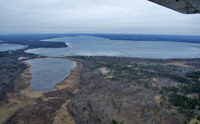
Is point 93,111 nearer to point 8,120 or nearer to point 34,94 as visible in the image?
point 8,120

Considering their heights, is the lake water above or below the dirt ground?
above

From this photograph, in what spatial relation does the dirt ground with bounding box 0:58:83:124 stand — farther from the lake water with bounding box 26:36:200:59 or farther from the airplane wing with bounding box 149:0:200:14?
the lake water with bounding box 26:36:200:59

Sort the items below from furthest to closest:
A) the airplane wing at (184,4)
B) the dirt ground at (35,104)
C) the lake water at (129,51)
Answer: the lake water at (129,51) → the dirt ground at (35,104) → the airplane wing at (184,4)

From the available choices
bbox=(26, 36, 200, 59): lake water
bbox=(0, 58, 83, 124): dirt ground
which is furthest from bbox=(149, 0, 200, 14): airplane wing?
bbox=(26, 36, 200, 59): lake water

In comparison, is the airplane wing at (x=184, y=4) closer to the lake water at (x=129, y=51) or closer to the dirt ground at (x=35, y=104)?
the dirt ground at (x=35, y=104)

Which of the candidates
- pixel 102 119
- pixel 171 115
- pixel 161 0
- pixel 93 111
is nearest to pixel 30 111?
pixel 93 111

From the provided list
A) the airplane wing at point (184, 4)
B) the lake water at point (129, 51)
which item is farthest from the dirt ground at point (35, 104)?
the lake water at point (129, 51)

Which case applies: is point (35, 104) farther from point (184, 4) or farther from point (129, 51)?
point (129, 51)

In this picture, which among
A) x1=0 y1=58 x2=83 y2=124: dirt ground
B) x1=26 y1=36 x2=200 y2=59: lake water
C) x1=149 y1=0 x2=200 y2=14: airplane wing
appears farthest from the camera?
x1=26 y1=36 x2=200 y2=59: lake water
